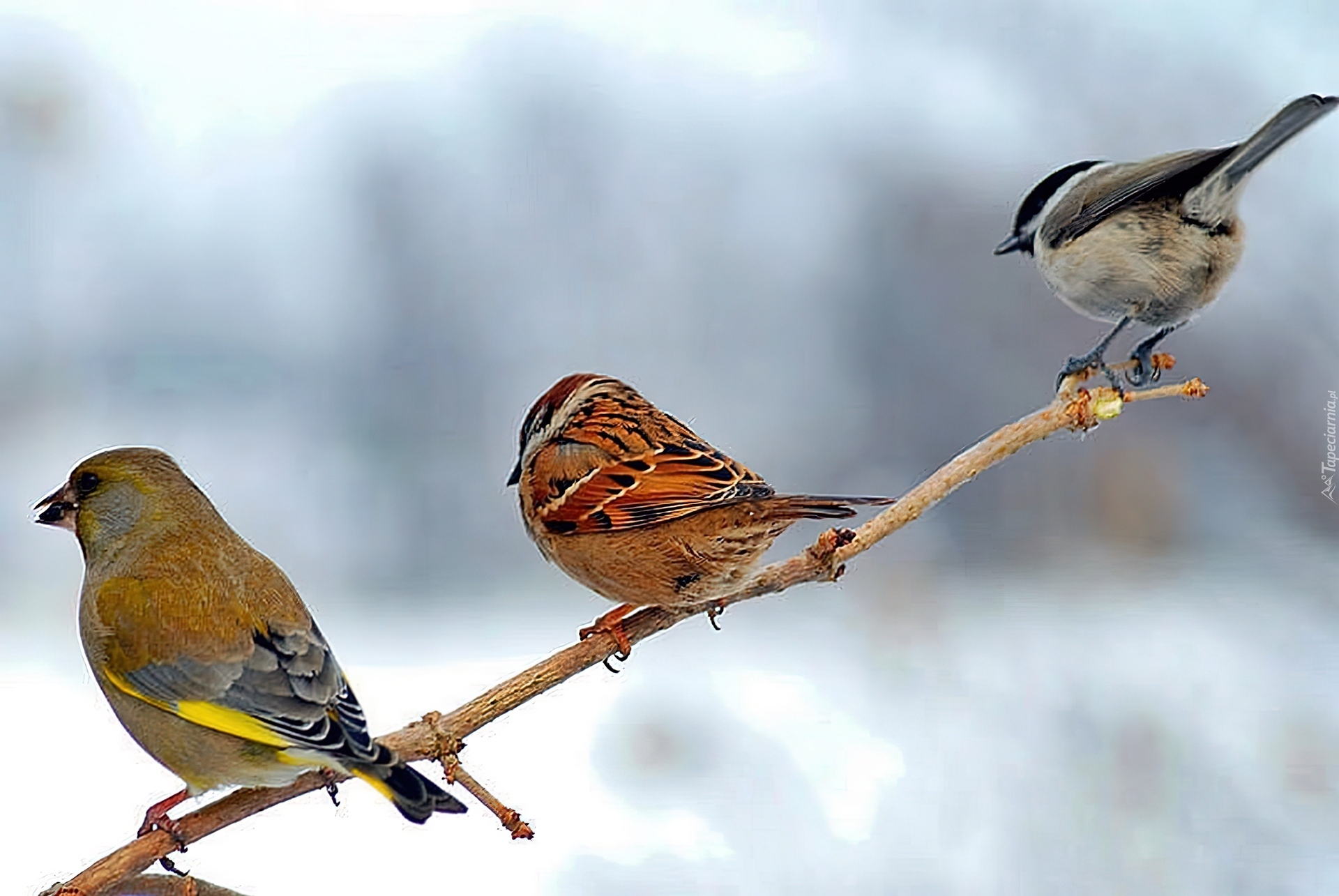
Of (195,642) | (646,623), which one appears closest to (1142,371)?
(646,623)

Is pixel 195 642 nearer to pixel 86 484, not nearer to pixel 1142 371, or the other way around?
pixel 86 484

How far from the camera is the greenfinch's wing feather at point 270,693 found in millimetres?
842

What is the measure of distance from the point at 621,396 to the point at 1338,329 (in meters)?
1.20

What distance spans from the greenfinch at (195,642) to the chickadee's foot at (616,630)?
0.58 ft

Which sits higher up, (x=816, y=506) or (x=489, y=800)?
(x=816, y=506)

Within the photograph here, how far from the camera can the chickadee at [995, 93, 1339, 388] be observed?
1.04m

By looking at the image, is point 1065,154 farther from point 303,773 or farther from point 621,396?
point 303,773

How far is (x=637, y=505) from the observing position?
1.05 m

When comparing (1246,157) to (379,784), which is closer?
(379,784)

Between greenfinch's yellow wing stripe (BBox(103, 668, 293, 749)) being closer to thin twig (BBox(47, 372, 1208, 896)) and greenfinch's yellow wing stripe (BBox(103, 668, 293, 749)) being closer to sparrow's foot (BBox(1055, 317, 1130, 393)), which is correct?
thin twig (BBox(47, 372, 1208, 896))

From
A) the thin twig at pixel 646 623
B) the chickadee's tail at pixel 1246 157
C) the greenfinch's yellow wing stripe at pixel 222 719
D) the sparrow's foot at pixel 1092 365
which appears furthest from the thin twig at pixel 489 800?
the chickadee's tail at pixel 1246 157

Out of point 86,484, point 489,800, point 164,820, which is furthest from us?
point 86,484

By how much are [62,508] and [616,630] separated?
38cm

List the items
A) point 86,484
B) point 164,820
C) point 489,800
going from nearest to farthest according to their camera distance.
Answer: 1. point 489,800
2. point 164,820
3. point 86,484
